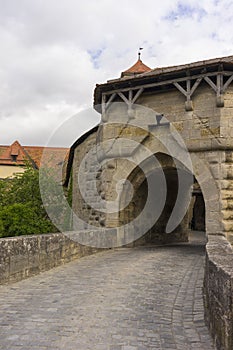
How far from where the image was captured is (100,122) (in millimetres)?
10805

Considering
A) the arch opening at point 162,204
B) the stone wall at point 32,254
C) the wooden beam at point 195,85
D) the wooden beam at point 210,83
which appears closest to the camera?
the stone wall at point 32,254

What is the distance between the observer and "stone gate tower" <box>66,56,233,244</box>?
28.7 feet

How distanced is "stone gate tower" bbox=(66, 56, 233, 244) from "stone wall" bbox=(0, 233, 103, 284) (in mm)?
3200

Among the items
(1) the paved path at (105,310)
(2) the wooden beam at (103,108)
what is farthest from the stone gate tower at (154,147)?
(1) the paved path at (105,310)

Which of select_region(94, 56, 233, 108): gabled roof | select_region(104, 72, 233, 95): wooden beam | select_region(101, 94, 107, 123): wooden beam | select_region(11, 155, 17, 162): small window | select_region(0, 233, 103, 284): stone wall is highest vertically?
select_region(11, 155, 17, 162): small window

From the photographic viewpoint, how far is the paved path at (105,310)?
2994 mm

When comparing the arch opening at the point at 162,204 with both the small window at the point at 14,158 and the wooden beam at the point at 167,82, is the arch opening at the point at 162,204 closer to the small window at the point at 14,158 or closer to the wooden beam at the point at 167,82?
the wooden beam at the point at 167,82

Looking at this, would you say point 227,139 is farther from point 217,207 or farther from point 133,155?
point 133,155

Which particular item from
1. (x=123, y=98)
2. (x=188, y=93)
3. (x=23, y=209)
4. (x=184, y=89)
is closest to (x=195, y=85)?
(x=188, y=93)

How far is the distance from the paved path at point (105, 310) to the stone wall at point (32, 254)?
150mm

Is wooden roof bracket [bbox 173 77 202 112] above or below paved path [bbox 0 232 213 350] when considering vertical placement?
above

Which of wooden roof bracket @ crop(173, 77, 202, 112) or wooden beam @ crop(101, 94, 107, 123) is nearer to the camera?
wooden roof bracket @ crop(173, 77, 202, 112)

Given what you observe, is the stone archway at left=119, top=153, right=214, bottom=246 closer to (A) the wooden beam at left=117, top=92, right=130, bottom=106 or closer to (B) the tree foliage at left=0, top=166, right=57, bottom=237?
(A) the wooden beam at left=117, top=92, right=130, bottom=106

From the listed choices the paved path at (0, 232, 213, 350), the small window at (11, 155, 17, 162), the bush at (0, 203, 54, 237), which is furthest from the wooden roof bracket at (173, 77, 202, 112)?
the small window at (11, 155, 17, 162)
